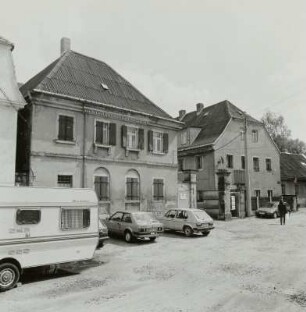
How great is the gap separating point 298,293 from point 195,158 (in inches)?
1043

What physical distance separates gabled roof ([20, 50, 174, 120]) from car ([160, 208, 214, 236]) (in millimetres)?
7634

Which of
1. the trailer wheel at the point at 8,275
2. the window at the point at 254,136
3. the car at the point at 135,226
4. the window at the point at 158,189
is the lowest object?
the trailer wheel at the point at 8,275

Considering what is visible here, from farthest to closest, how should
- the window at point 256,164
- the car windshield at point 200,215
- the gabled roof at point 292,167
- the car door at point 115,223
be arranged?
the gabled roof at point 292,167 → the window at point 256,164 → the car windshield at point 200,215 → the car door at point 115,223

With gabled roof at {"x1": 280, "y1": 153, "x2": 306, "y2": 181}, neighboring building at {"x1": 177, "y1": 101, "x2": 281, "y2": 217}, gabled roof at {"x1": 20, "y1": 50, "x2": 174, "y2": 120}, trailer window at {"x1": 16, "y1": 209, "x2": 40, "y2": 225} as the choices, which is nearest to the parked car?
neighboring building at {"x1": 177, "y1": 101, "x2": 281, "y2": 217}

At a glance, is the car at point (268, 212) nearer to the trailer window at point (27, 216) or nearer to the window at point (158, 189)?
the window at point (158, 189)

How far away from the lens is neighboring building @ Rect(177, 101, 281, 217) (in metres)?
33.0

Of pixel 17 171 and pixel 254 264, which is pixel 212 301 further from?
pixel 17 171

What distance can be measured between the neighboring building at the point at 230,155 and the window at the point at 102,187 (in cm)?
1167

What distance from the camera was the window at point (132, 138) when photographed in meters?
23.1

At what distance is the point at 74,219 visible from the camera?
39.0ft

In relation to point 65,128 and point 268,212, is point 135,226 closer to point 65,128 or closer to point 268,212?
point 65,128

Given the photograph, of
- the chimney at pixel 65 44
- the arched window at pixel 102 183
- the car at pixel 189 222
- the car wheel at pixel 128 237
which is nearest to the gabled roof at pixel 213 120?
the car at pixel 189 222

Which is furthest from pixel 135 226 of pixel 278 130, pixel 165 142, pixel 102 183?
pixel 278 130

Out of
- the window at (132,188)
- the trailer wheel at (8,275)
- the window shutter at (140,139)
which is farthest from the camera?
the window shutter at (140,139)
